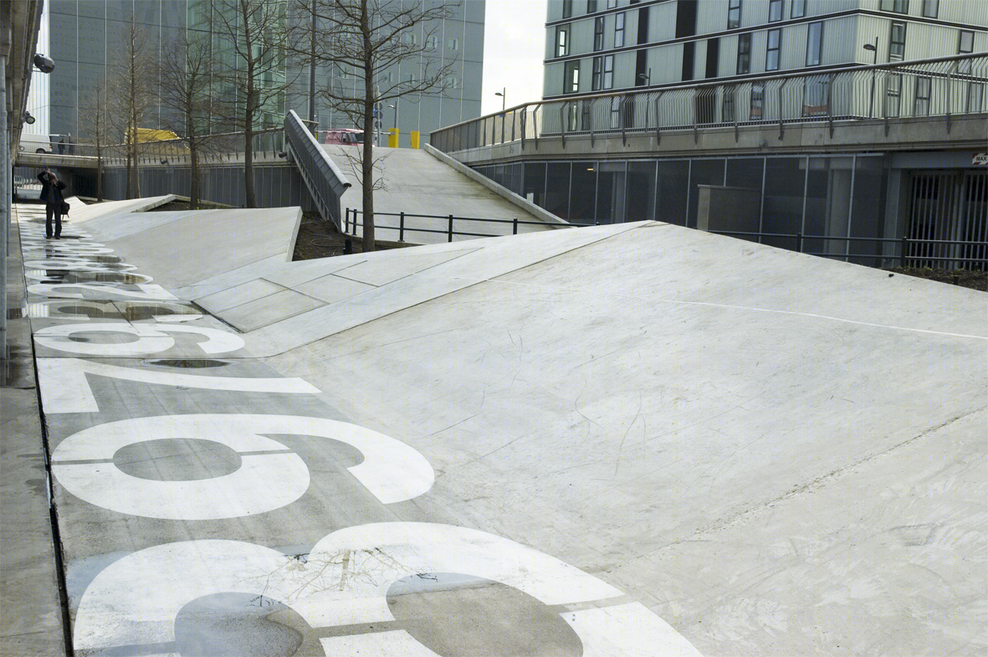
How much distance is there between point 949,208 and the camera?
72.7ft

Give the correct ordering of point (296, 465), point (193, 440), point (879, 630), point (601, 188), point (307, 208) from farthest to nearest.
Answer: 1. point (307, 208)
2. point (601, 188)
3. point (193, 440)
4. point (296, 465)
5. point (879, 630)

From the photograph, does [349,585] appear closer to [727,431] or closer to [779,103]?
[727,431]

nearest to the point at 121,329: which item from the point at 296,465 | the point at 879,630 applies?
the point at 296,465

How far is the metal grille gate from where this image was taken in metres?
21.7

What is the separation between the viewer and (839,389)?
7.14 m

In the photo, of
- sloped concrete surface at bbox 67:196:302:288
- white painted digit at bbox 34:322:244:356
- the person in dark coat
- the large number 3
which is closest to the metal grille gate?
sloped concrete surface at bbox 67:196:302:288

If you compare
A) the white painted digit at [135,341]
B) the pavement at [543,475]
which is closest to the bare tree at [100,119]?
the white painted digit at [135,341]

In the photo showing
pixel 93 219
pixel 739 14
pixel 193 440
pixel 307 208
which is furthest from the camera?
pixel 739 14

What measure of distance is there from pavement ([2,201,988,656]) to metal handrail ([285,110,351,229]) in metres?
14.4

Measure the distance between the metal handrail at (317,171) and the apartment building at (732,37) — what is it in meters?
24.8

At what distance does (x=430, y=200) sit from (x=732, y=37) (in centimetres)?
2472

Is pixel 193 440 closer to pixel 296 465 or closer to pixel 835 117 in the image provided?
pixel 296 465

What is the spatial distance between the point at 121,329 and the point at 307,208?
23301mm

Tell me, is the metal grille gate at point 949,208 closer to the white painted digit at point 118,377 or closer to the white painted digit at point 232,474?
the white painted digit at point 118,377
